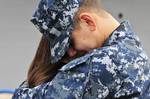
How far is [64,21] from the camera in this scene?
0.96m

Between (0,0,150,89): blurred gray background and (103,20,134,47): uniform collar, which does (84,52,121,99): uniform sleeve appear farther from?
(0,0,150,89): blurred gray background

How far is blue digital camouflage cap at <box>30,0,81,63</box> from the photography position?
957 mm

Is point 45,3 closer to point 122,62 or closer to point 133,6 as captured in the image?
point 122,62

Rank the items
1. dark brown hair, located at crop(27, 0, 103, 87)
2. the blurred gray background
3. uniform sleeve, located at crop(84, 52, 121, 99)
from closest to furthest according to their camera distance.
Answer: uniform sleeve, located at crop(84, 52, 121, 99) → dark brown hair, located at crop(27, 0, 103, 87) → the blurred gray background

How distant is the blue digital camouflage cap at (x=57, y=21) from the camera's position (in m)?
0.96

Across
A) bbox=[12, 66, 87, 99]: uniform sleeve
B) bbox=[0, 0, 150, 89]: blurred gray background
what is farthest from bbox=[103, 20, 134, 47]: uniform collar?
bbox=[0, 0, 150, 89]: blurred gray background

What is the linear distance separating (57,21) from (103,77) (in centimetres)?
18

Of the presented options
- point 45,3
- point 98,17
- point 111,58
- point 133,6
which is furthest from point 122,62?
point 133,6

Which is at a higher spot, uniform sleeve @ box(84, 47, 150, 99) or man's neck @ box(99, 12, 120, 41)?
man's neck @ box(99, 12, 120, 41)

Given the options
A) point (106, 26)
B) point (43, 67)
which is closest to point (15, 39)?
point (43, 67)

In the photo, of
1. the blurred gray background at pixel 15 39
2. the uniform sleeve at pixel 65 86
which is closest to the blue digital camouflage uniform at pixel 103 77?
the uniform sleeve at pixel 65 86

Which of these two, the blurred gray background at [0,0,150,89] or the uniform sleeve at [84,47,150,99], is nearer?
the uniform sleeve at [84,47,150,99]

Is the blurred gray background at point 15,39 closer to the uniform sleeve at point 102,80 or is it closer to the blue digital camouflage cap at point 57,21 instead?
the blue digital camouflage cap at point 57,21

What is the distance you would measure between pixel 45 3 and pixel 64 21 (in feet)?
0.24
